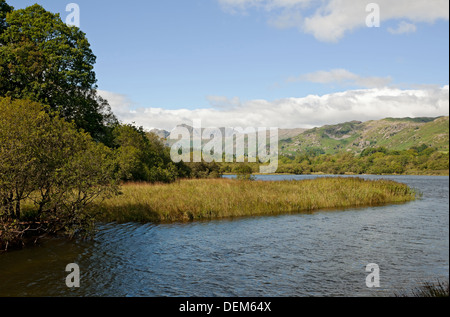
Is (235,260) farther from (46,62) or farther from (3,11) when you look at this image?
(3,11)

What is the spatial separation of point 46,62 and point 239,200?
29509 mm

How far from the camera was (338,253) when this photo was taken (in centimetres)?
1669

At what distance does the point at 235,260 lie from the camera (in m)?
15.5

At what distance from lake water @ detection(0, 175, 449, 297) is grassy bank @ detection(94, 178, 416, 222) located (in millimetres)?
2427

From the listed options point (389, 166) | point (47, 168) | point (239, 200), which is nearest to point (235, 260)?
point (47, 168)

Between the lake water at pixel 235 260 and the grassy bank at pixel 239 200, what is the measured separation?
243 cm

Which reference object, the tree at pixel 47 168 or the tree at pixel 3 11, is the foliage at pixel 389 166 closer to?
the tree at pixel 47 168

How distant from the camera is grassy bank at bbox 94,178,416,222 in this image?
26.2 m

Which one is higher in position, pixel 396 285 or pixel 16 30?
pixel 16 30

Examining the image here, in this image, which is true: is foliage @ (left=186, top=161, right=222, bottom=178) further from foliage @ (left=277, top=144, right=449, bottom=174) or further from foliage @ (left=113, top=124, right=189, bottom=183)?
foliage @ (left=277, top=144, right=449, bottom=174)

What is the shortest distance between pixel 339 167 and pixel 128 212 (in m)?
163
